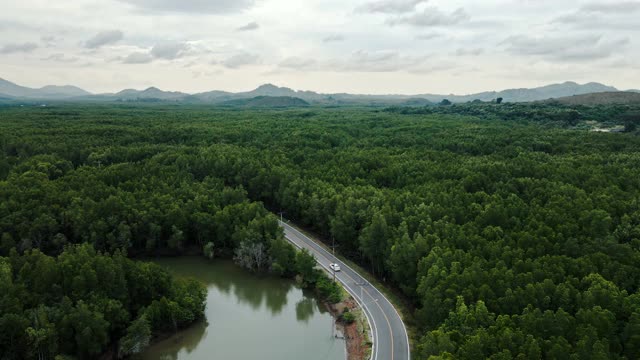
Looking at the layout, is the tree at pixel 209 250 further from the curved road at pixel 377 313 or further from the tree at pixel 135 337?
the tree at pixel 135 337

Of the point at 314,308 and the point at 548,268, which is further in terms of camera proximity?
the point at 314,308

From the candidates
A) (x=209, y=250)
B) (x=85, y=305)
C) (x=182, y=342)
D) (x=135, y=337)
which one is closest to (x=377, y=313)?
(x=182, y=342)

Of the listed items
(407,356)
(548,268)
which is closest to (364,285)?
(407,356)

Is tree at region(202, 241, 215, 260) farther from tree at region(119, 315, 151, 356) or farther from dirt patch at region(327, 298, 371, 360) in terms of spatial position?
tree at region(119, 315, 151, 356)

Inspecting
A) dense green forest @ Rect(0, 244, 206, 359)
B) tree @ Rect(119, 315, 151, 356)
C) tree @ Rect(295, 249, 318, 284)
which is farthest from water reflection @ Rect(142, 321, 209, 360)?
tree @ Rect(295, 249, 318, 284)

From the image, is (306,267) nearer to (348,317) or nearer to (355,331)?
(348,317)

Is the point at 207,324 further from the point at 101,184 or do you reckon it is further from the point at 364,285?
the point at 101,184
